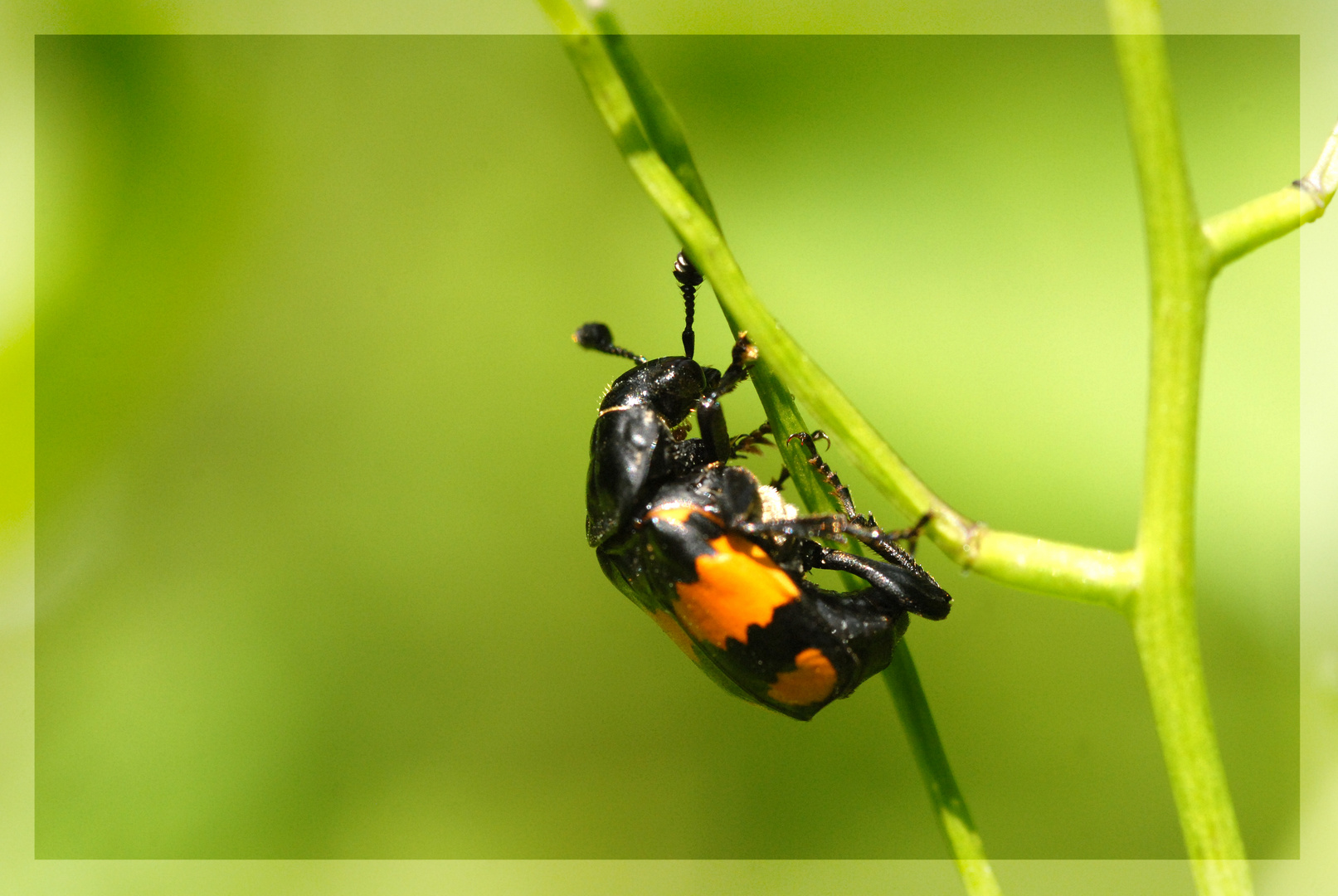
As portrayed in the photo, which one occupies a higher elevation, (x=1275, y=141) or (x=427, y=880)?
(x=1275, y=141)

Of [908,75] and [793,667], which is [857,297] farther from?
[793,667]

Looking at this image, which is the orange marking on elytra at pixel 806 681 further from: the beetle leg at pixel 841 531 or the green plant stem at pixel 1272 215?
the green plant stem at pixel 1272 215

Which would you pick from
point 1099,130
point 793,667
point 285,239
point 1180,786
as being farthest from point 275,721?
point 1099,130

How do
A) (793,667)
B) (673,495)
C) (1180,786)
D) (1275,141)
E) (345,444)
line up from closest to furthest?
(1180,786), (793,667), (673,495), (1275,141), (345,444)

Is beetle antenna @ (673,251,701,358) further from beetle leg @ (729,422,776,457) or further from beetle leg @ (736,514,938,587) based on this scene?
beetle leg @ (736,514,938,587)

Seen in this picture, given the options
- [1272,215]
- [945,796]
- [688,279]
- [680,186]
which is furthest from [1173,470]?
[688,279]
